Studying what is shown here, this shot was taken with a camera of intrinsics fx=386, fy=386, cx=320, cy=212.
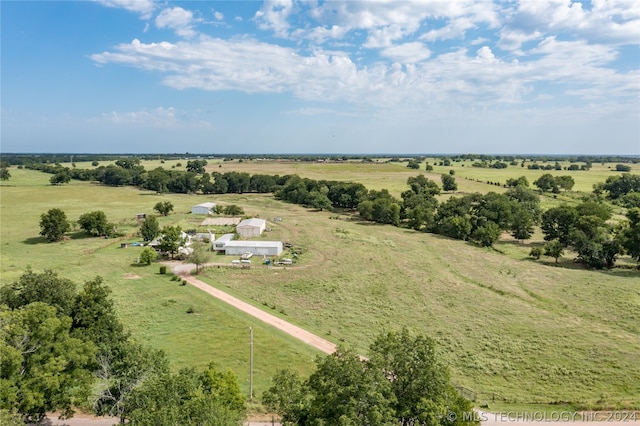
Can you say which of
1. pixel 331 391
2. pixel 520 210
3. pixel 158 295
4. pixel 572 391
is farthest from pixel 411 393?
pixel 520 210

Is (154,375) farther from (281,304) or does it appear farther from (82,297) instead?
(281,304)

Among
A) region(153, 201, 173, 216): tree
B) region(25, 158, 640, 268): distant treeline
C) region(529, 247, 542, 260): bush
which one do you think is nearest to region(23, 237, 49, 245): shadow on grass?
region(153, 201, 173, 216): tree

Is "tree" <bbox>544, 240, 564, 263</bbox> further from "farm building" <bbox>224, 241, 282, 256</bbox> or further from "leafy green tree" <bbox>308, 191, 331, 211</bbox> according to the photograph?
"leafy green tree" <bbox>308, 191, 331, 211</bbox>

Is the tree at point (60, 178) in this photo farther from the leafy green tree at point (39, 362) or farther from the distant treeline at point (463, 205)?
the leafy green tree at point (39, 362)

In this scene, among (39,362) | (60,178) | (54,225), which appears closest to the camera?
(39,362)

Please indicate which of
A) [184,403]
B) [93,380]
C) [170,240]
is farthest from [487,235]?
[93,380]

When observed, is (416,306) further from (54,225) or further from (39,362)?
(54,225)
